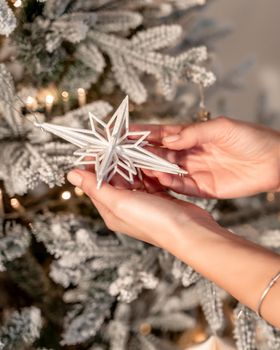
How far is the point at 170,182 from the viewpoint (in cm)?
93

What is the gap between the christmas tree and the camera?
872 millimetres

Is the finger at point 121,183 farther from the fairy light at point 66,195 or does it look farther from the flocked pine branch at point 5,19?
the flocked pine branch at point 5,19

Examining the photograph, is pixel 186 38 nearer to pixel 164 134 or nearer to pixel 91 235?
pixel 164 134

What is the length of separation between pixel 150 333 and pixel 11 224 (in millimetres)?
372

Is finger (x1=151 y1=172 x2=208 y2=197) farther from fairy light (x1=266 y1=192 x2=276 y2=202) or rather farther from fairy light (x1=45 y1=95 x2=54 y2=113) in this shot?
fairy light (x1=266 y1=192 x2=276 y2=202)

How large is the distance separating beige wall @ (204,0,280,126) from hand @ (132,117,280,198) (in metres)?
1.00

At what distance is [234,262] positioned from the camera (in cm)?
71

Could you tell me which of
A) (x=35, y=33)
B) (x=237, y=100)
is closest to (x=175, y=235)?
(x=35, y=33)

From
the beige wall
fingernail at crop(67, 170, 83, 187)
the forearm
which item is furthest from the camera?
the beige wall

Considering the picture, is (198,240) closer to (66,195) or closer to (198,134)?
(198,134)

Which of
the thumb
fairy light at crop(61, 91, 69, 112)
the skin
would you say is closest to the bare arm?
the skin

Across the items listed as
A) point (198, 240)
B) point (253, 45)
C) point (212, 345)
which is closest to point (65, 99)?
point (198, 240)

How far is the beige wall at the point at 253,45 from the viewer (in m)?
1.91

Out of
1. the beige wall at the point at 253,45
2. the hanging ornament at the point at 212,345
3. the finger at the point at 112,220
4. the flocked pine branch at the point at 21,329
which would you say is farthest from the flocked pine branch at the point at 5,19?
the beige wall at the point at 253,45
